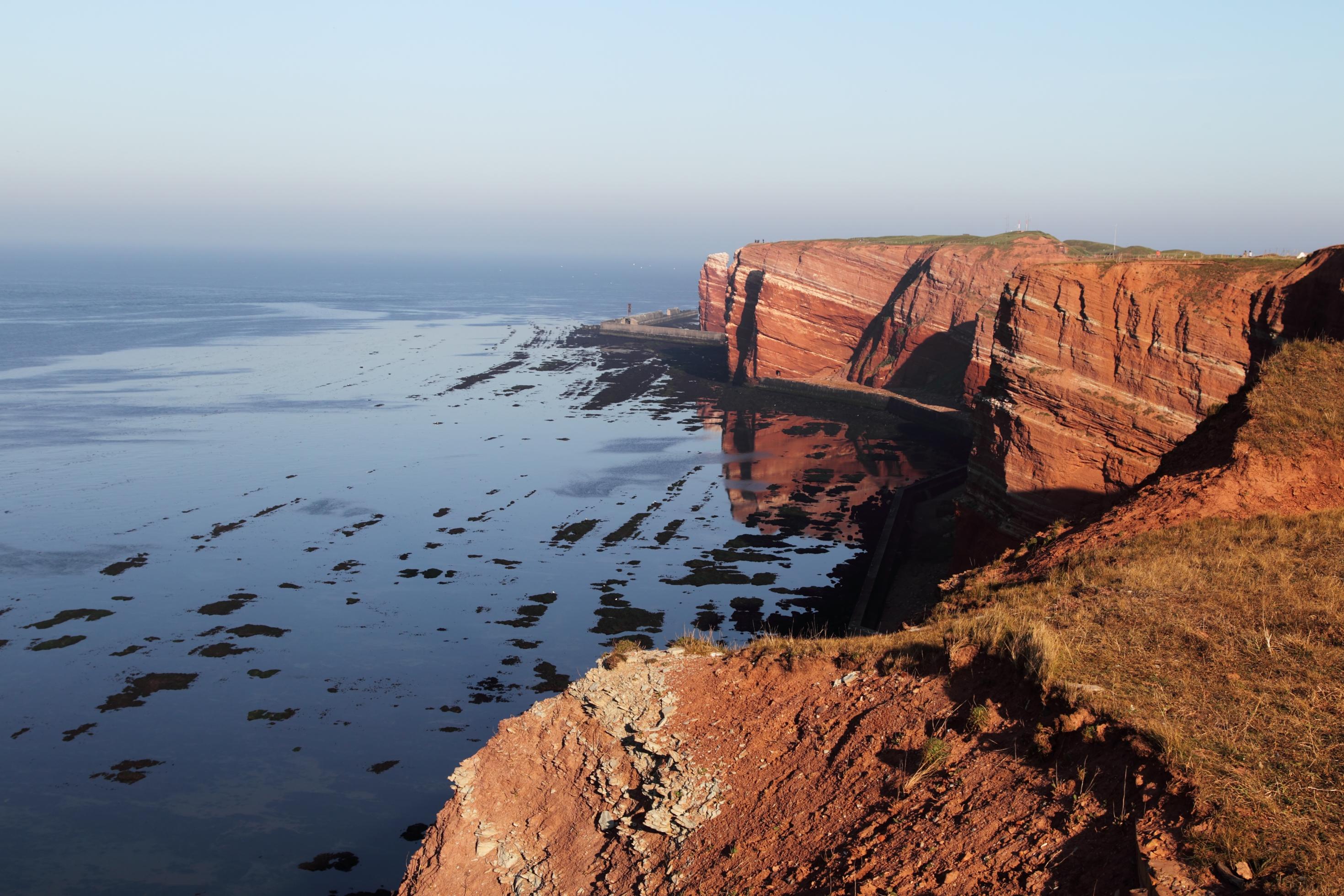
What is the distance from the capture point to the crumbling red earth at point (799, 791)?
7.23 metres

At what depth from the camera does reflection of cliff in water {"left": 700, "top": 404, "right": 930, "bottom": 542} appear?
1437 inches

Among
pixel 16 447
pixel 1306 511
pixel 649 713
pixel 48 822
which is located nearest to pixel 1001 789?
pixel 649 713

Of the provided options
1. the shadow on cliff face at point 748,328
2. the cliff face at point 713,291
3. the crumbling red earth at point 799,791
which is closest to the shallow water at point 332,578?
the shadow on cliff face at point 748,328

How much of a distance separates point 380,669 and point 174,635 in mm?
6408

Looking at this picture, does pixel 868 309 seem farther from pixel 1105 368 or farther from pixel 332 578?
pixel 332 578

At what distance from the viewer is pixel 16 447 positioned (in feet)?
151

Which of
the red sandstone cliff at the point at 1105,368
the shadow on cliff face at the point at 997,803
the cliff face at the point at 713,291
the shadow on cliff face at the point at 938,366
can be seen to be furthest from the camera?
the cliff face at the point at 713,291

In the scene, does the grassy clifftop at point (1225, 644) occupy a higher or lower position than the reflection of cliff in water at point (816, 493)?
higher

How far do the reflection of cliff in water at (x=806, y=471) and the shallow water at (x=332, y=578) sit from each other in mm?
235

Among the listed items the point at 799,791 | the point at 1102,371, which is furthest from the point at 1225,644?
the point at 1102,371

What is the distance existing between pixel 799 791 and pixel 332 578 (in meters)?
23.6

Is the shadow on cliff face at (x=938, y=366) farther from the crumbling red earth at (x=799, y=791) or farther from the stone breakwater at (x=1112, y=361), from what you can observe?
the crumbling red earth at (x=799, y=791)

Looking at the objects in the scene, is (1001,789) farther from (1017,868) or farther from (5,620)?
(5,620)

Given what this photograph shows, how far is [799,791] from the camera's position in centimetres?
937
